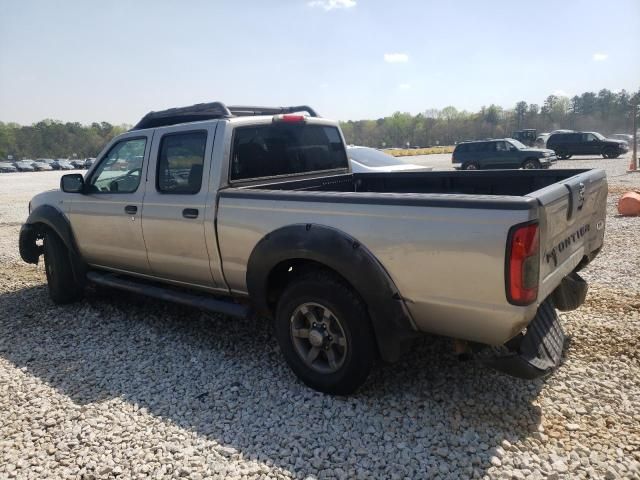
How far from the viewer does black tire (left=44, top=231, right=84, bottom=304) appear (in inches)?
215

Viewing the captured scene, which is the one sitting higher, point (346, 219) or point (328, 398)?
point (346, 219)

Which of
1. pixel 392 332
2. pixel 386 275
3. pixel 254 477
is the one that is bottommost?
pixel 254 477

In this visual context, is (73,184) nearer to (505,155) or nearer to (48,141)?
(505,155)

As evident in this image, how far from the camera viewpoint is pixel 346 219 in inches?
121

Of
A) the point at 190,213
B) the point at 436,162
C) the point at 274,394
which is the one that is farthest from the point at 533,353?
the point at 436,162

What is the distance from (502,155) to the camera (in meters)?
21.7

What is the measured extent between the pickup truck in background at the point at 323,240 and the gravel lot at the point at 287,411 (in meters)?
0.37

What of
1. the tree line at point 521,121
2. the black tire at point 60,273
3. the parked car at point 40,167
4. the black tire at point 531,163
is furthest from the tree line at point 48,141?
the black tire at point 60,273

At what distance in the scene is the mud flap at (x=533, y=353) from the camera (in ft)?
8.98

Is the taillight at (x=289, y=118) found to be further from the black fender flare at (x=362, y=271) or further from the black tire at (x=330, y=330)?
the black tire at (x=330, y=330)

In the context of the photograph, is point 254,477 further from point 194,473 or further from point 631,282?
point 631,282

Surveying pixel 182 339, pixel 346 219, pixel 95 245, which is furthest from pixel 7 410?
pixel 346 219

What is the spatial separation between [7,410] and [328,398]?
2.27 metres

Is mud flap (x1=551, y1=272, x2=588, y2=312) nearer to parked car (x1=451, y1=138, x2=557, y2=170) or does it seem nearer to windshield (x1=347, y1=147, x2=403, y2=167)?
windshield (x1=347, y1=147, x2=403, y2=167)
